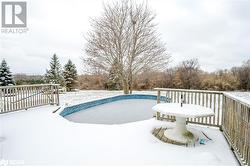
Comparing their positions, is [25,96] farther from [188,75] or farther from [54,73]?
[54,73]

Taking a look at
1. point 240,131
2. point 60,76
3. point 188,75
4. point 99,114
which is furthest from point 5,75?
point 240,131

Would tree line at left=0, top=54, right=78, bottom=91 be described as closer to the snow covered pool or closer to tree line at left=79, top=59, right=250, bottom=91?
tree line at left=79, top=59, right=250, bottom=91

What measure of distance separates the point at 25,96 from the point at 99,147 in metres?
4.29

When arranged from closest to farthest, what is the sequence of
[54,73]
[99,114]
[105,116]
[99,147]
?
[99,147] < [105,116] < [99,114] < [54,73]

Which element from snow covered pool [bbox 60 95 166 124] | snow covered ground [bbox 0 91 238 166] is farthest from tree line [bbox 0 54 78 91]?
snow covered ground [bbox 0 91 238 166]

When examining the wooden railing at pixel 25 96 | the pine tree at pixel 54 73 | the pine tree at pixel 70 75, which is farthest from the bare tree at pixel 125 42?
the pine tree at pixel 54 73

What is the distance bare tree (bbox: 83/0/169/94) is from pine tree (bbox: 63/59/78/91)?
35.5 ft

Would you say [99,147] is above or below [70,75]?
below

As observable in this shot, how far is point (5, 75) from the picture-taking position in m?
16.9

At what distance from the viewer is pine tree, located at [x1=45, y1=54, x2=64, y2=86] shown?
69.9ft

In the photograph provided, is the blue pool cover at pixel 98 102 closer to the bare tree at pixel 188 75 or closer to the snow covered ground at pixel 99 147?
the snow covered ground at pixel 99 147

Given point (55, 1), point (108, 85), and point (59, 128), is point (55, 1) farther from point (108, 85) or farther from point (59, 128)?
point (108, 85)

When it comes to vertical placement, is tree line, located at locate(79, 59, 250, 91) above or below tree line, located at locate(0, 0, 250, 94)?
below

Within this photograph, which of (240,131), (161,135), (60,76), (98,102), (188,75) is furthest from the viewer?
(60,76)
